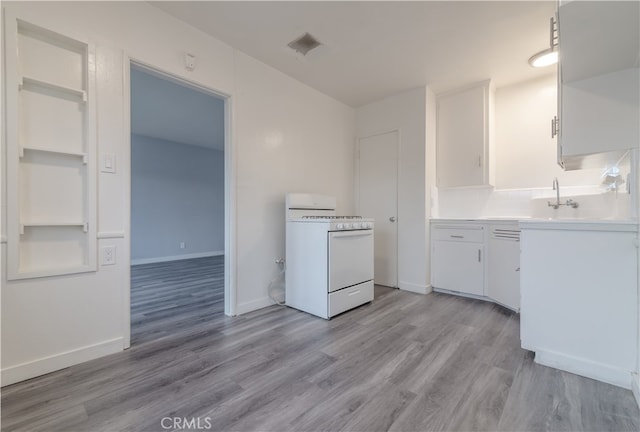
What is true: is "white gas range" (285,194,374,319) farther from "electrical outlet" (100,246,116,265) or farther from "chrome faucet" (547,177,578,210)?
"chrome faucet" (547,177,578,210)

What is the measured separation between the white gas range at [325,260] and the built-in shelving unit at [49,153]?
5.12 ft

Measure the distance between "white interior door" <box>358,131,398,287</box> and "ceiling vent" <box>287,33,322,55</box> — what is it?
1.52 meters

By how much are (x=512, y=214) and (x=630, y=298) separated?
1.97m

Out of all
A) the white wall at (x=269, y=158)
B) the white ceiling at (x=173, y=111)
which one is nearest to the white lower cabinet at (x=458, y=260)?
the white wall at (x=269, y=158)

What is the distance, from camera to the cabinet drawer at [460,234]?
117 inches

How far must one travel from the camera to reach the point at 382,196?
3.65 metres

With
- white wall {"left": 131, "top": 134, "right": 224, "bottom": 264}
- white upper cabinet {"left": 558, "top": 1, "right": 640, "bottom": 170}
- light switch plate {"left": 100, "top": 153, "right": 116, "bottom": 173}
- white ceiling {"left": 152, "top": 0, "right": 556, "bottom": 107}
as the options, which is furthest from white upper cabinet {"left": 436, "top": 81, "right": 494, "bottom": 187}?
white wall {"left": 131, "top": 134, "right": 224, "bottom": 264}

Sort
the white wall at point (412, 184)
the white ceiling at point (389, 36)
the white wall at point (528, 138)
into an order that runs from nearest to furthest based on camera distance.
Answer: the white ceiling at point (389, 36)
the white wall at point (528, 138)
the white wall at point (412, 184)

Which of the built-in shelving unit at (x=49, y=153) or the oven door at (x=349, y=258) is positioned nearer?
the built-in shelving unit at (x=49, y=153)

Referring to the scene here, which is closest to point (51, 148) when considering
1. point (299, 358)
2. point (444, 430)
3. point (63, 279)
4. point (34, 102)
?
point (34, 102)

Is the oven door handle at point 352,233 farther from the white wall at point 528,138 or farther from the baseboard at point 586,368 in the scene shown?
the white wall at point 528,138

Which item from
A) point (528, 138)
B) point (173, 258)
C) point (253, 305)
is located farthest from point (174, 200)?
point (528, 138)

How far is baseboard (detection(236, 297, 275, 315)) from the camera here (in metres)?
2.54

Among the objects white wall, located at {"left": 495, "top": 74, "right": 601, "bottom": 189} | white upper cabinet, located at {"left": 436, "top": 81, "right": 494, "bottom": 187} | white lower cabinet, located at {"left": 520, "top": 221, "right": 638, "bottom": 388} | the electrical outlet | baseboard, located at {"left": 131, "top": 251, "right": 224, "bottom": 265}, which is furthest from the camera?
baseboard, located at {"left": 131, "top": 251, "right": 224, "bottom": 265}
